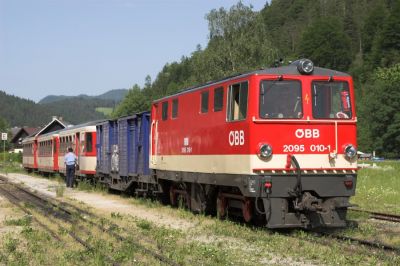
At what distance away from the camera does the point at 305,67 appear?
11820 millimetres

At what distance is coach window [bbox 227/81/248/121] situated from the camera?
11.8 metres

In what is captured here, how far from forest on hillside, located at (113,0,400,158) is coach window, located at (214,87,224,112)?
107 feet

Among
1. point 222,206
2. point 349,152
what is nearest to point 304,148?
point 349,152

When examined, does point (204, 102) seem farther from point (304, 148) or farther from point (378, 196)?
point (378, 196)

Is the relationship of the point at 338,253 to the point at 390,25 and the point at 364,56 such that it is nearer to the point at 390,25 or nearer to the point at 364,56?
the point at 390,25

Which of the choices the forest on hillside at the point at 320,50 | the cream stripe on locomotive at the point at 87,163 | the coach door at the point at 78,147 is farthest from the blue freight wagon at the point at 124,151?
the forest on hillside at the point at 320,50

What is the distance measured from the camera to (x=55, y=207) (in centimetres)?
1783

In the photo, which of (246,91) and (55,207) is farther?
(55,207)

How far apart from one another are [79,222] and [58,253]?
4.07 m

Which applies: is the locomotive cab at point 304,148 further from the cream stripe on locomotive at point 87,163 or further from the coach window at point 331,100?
the cream stripe on locomotive at point 87,163

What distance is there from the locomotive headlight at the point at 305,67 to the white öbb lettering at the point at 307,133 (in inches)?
45.0

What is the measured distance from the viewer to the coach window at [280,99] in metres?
11.5

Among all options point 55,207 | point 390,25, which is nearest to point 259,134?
point 55,207

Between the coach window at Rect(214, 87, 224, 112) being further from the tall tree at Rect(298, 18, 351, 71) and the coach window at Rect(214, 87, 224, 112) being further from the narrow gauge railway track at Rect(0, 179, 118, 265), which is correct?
the tall tree at Rect(298, 18, 351, 71)
